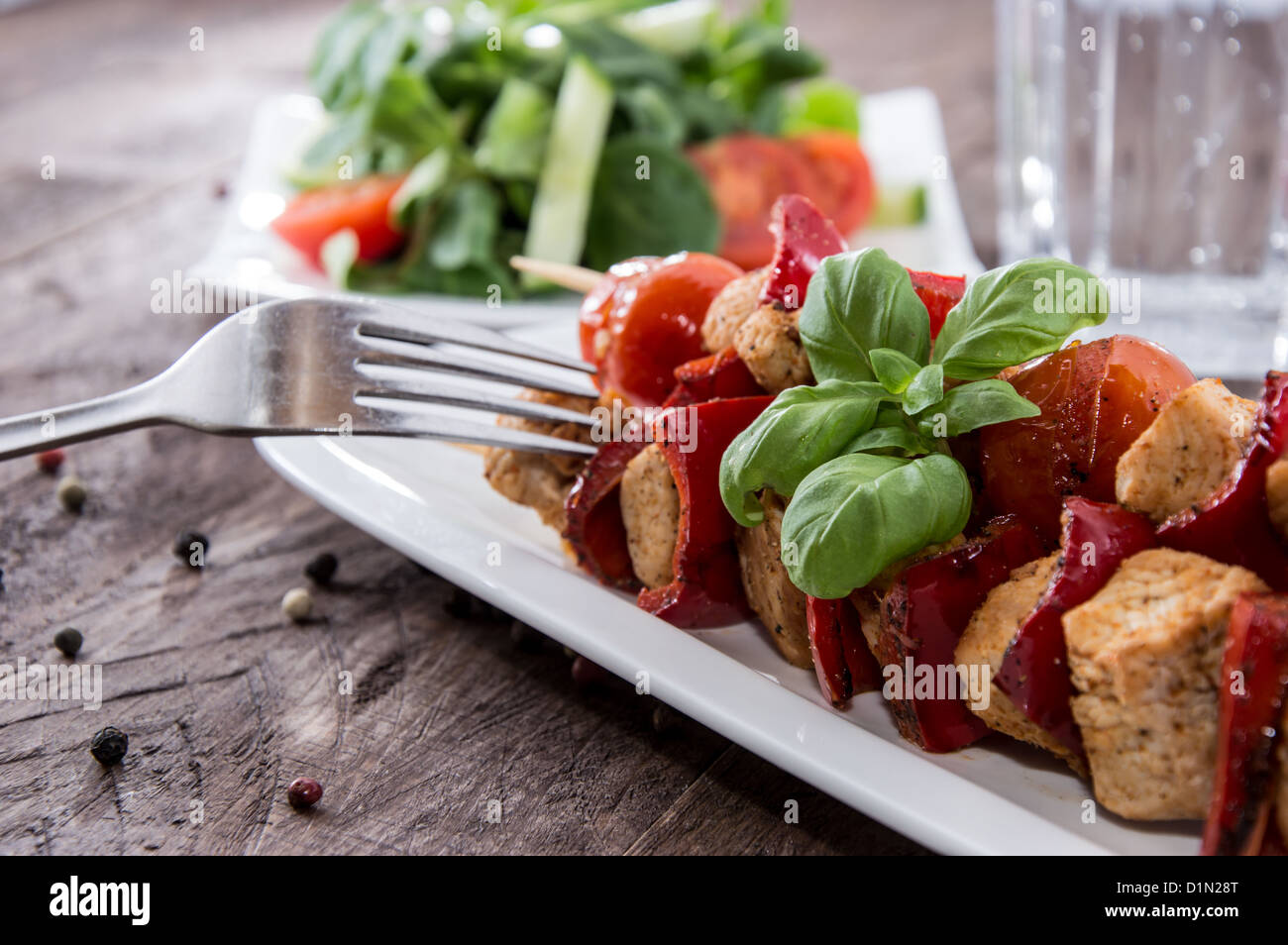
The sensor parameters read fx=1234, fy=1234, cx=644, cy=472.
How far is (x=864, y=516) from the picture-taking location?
166 centimetres

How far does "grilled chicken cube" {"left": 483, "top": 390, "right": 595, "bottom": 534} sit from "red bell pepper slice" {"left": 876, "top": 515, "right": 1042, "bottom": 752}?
0.77 m

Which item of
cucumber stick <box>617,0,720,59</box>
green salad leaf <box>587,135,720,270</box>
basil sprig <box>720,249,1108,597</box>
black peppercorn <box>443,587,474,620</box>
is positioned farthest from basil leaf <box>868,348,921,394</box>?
cucumber stick <box>617,0,720,59</box>

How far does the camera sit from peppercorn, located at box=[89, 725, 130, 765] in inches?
81.5

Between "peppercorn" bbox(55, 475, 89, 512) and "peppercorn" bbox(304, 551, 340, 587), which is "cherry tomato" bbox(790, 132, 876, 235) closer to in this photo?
"peppercorn" bbox(304, 551, 340, 587)

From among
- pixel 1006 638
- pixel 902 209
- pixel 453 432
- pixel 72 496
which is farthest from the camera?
pixel 902 209

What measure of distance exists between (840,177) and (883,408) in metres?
2.77

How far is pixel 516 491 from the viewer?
2410mm

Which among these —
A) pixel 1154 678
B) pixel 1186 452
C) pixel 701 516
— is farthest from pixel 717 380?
pixel 1154 678

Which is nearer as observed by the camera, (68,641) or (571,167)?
(68,641)

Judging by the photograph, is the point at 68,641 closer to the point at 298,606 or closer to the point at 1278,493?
the point at 298,606

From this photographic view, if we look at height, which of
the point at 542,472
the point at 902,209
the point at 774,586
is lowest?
the point at 774,586

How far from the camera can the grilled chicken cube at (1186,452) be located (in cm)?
162

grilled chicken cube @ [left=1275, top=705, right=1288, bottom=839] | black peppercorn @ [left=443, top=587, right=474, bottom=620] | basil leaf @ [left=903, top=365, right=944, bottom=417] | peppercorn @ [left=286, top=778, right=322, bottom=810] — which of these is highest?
basil leaf @ [left=903, top=365, right=944, bottom=417]

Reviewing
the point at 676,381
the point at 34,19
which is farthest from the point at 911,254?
the point at 34,19
